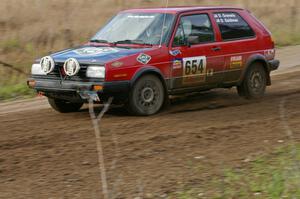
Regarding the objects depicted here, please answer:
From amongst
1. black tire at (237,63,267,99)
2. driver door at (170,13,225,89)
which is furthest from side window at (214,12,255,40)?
black tire at (237,63,267,99)

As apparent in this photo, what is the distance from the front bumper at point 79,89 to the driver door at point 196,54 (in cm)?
104

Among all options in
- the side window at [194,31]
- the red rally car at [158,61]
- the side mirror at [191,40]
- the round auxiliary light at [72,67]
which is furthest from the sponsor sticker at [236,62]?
the round auxiliary light at [72,67]

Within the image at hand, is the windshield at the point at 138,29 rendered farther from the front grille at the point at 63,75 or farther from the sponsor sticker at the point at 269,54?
the sponsor sticker at the point at 269,54

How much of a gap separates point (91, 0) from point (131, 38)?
1525cm

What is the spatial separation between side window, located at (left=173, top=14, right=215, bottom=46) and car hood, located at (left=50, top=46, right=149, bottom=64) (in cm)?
71

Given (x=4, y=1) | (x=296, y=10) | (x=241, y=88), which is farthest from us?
(x=296, y=10)

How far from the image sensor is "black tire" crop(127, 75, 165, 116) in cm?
878

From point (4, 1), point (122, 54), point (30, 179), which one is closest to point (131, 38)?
point (122, 54)

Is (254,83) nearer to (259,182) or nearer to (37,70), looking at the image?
(37,70)

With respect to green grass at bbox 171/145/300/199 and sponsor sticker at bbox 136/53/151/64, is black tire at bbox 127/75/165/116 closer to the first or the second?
sponsor sticker at bbox 136/53/151/64

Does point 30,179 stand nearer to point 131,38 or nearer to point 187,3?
point 131,38

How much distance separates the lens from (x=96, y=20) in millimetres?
20516

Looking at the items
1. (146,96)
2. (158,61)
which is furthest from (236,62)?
(146,96)

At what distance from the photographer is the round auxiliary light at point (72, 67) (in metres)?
8.51
